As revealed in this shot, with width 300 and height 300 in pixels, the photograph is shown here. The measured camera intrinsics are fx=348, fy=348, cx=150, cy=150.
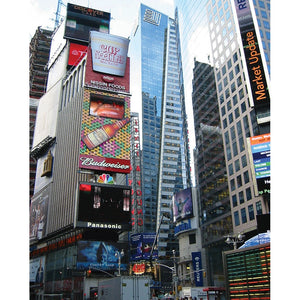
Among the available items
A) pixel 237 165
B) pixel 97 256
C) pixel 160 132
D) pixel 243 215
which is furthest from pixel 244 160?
pixel 160 132

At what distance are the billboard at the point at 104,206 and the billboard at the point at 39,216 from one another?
92.2 ft

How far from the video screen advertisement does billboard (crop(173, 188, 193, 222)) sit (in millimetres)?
19934

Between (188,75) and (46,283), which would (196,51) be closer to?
(188,75)

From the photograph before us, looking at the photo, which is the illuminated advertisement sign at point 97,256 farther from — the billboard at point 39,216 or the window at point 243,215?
the window at point 243,215

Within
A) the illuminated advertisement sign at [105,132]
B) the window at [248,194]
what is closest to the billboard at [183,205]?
the illuminated advertisement sign at [105,132]

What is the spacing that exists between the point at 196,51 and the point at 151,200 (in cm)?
8002

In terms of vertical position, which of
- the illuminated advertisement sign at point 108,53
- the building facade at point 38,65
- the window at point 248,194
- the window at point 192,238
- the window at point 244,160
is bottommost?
the window at point 192,238

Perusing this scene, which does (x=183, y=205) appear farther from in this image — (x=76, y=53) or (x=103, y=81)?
(x=76, y=53)

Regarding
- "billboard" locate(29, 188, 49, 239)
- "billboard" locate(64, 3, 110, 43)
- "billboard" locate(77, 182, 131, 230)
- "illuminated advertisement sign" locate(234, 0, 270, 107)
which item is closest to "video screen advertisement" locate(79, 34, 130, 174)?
"billboard" locate(77, 182, 131, 230)

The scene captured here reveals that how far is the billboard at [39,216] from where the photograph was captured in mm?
93363

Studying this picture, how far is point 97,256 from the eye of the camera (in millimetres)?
71938

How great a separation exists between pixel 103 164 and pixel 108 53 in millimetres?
30363
